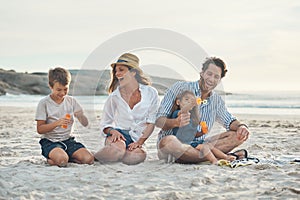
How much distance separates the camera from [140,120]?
438cm

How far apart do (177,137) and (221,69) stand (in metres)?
0.73

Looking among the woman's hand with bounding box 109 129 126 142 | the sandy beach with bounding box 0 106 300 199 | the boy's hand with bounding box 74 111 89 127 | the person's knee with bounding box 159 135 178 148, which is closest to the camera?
the sandy beach with bounding box 0 106 300 199

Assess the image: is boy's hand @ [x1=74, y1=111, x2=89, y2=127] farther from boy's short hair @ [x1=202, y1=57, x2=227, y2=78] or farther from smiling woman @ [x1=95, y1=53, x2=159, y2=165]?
boy's short hair @ [x1=202, y1=57, x2=227, y2=78]

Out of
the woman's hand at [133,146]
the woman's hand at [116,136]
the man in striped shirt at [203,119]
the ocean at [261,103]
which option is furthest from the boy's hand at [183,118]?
the ocean at [261,103]

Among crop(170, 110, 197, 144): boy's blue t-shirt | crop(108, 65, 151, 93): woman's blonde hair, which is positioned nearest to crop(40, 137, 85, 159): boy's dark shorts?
crop(108, 65, 151, 93): woman's blonde hair

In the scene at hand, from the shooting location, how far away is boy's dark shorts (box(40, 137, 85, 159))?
14.0 ft

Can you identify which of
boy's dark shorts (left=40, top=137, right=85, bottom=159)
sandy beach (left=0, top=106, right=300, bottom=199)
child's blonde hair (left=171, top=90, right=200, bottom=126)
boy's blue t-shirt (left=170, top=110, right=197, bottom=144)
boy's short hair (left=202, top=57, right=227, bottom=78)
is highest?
boy's short hair (left=202, top=57, right=227, bottom=78)

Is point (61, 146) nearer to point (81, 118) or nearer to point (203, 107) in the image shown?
point (81, 118)

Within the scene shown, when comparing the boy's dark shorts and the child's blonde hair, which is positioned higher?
the child's blonde hair

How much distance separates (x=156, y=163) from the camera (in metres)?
4.33

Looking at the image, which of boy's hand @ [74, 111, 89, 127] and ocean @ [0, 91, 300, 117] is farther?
ocean @ [0, 91, 300, 117]

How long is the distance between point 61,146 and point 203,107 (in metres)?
1.35

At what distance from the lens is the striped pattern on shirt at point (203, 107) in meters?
4.25

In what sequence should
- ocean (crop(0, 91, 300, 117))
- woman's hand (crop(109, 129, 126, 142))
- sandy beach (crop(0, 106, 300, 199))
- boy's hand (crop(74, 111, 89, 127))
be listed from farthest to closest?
1. ocean (crop(0, 91, 300, 117))
2. boy's hand (crop(74, 111, 89, 127))
3. woman's hand (crop(109, 129, 126, 142))
4. sandy beach (crop(0, 106, 300, 199))
